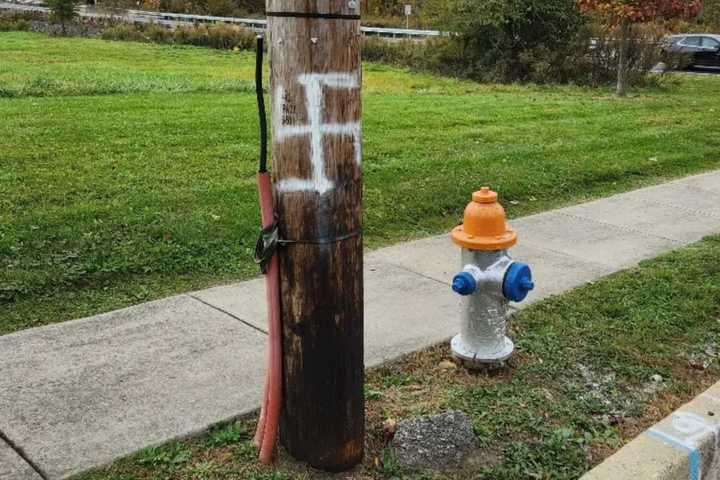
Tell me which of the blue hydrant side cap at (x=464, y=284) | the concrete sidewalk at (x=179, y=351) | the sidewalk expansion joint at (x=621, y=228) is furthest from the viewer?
the sidewalk expansion joint at (x=621, y=228)

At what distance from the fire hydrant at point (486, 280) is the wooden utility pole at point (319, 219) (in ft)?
3.12

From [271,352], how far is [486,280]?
1.23 metres

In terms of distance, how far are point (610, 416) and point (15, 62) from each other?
77.2ft

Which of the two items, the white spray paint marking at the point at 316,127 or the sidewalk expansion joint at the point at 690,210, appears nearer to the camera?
the white spray paint marking at the point at 316,127

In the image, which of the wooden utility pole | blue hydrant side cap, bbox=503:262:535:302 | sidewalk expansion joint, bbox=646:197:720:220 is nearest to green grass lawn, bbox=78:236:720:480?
the wooden utility pole

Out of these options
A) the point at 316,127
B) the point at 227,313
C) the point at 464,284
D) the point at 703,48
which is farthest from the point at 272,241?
the point at 703,48

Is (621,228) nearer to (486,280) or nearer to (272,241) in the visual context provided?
(486,280)

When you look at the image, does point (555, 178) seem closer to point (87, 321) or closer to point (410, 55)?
point (87, 321)

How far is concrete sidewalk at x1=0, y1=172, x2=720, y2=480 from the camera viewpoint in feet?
10.4

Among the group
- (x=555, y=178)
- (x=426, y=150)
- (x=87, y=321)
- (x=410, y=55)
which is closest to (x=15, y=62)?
(x=410, y=55)

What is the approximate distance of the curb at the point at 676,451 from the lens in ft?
10.1

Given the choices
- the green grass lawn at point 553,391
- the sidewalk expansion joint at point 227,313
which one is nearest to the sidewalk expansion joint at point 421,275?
A: the green grass lawn at point 553,391

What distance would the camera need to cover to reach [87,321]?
429 centimetres

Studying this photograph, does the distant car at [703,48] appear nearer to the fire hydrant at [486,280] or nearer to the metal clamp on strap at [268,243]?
the fire hydrant at [486,280]
